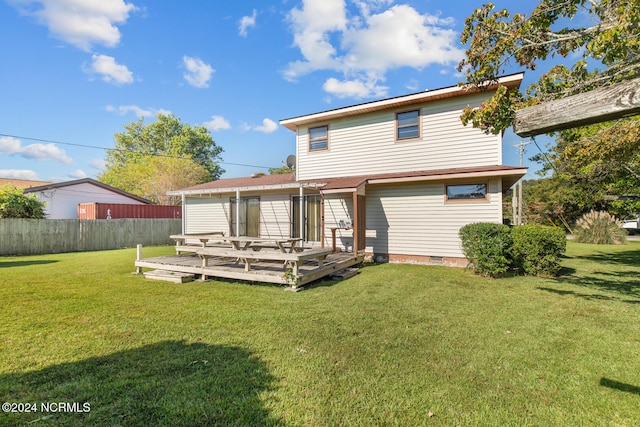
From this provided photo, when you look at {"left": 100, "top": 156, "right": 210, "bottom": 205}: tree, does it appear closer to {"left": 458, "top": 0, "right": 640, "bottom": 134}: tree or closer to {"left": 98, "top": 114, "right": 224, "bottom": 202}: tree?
{"left": 98, "top": 114, "right": 224, "bottom": 202}: tree

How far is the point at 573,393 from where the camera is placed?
2.60 m

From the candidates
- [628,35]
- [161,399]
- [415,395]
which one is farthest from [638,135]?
[161,399]

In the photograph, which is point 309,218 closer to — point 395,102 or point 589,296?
point 395,102

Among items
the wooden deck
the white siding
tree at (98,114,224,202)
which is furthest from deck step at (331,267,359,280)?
tree at (98,114,224,202)

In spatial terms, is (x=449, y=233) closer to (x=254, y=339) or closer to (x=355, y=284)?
(x=355, y=284)

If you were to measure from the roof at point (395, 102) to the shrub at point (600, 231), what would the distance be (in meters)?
14.4

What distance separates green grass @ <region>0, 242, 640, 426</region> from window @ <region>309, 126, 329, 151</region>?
7.08 m

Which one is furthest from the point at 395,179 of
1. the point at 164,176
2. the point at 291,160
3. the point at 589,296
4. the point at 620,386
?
the point at 164,176

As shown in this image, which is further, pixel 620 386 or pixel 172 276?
pixel 172 276

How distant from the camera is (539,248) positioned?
297 inches

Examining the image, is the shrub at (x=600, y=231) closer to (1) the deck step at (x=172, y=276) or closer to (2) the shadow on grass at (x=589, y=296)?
(2) the shadow on grass at (x=589, y=296)

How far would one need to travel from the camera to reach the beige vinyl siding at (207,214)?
14.0 meters

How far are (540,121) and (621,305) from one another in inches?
231

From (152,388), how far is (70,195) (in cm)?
2556
